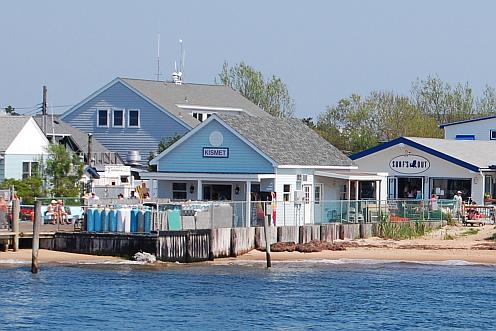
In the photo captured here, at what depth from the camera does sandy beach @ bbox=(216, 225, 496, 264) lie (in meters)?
48.3

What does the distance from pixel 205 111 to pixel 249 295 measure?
41.6 m

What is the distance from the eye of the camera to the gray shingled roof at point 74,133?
70.7 metres

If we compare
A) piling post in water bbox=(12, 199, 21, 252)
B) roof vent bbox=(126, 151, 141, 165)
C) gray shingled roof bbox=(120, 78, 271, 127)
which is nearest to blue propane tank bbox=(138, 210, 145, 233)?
piling post in water bbox=(12, 199, 21, 252)

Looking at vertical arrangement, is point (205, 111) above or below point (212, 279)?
above

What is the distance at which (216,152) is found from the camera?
2174 inches

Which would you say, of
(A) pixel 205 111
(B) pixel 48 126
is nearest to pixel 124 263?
(B) pixel 48 126

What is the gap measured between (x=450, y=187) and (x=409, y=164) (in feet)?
8.82

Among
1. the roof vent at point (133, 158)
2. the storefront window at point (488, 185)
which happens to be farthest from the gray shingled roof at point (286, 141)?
the roof vent at point (133, 158)

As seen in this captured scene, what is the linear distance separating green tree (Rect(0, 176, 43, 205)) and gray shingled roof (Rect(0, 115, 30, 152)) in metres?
3.00

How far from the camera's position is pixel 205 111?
79.3 m

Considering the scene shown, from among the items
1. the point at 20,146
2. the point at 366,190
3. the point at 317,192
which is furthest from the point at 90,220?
the point at 366,190

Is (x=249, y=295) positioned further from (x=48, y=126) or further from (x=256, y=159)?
(x=48, y=126)

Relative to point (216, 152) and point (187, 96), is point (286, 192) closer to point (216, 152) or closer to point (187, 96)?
point (216, 152)

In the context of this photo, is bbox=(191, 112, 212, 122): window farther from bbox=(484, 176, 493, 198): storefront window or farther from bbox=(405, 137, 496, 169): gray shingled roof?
bbox=(484, 176, 493, 198): storefront window
